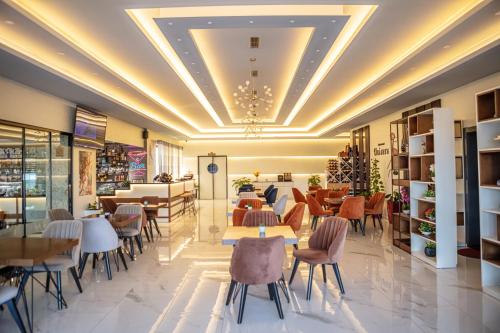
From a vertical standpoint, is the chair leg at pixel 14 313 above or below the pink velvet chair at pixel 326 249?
below

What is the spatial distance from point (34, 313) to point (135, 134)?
8.36 meters

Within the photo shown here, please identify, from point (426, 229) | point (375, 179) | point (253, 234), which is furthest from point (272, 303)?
point (375, 179)

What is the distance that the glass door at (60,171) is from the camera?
731cm

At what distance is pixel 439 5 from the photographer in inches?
167

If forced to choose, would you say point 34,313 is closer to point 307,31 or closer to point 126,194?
point 307,31

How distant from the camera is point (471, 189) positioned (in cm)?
680

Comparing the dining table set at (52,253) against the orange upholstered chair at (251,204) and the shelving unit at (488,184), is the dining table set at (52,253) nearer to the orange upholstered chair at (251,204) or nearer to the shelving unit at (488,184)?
the orange upholstered chair at (251,204)

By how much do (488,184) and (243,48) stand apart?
4275mm

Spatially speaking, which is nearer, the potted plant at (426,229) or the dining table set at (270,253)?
the dining table set at (270,253)

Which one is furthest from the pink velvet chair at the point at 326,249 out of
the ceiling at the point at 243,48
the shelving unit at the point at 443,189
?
the ceiling at the point at 243,48

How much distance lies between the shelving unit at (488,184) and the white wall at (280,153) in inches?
514

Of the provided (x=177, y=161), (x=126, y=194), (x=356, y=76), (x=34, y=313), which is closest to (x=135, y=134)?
(x=126, y=194)

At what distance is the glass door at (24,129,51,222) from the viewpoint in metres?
6.39

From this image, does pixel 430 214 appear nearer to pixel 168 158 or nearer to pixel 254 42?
pixel 254 42
